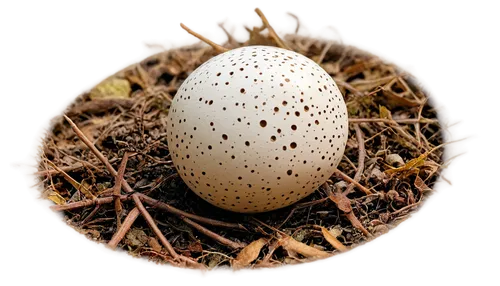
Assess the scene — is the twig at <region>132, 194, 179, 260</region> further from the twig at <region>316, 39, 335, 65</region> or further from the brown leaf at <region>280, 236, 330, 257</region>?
the twig at <region>316, 39, 335, 65</region>

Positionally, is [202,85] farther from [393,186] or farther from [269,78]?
[393,186]

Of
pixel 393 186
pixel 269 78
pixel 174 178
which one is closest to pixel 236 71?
pixel 269 78

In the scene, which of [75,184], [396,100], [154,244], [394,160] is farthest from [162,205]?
[396,100]

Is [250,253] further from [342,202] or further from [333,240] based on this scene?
[342,202]

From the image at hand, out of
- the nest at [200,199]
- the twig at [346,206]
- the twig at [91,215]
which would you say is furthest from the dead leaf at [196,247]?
the twig at [346,206]

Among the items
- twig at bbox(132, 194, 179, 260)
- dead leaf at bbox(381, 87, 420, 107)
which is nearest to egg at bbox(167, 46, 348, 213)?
twig at bbox(132, 194, 179, 260)
